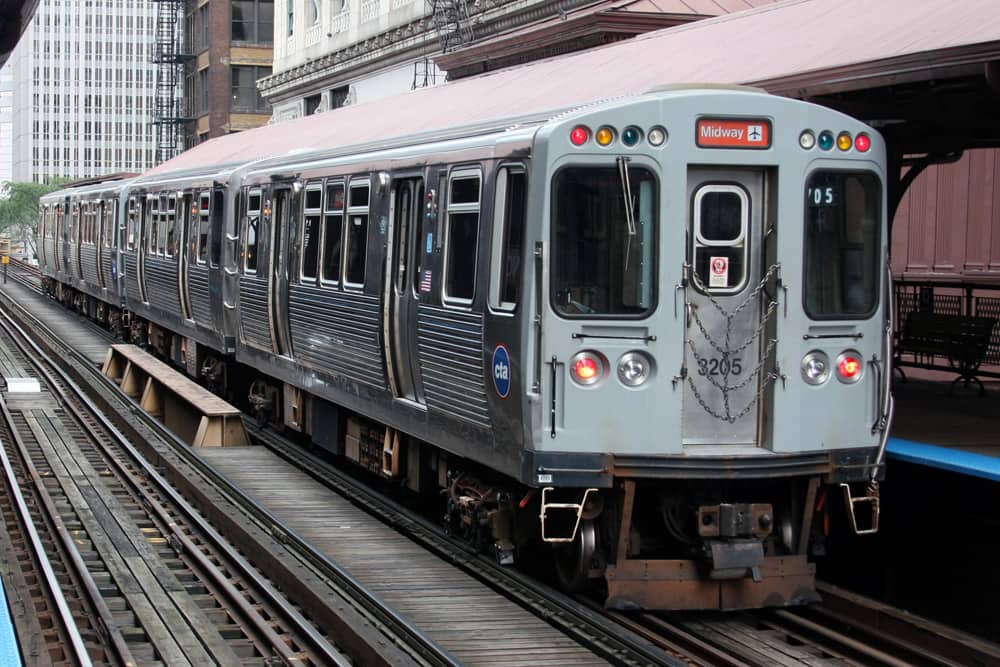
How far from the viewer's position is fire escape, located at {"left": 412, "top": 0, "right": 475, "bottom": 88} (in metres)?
32.0

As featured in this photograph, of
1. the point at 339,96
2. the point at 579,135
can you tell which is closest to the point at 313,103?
the point at 339,96

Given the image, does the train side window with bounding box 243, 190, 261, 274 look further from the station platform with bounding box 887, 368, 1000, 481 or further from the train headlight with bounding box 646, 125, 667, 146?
the train headlight with bounding box 646, 125, 667, 146

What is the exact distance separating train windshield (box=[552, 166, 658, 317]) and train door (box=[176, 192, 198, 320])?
38.6ft

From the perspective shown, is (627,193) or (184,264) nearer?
(627,193)

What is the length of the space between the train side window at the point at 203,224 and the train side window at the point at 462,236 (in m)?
9.00

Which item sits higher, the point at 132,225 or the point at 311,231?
the point at 132,225

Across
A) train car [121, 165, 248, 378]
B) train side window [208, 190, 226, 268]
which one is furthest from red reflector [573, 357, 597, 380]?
train side window [208, 190, 226, 268]

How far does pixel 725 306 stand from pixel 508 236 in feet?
4.44

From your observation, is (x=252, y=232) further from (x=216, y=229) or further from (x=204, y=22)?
(x=204, y=22)

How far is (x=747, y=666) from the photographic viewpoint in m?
7.63

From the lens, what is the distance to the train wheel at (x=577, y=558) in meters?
8.59

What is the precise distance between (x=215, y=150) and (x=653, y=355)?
73.2 feet

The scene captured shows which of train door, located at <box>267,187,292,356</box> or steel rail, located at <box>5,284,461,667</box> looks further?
train door, located at <box>267,187,292,356</box>

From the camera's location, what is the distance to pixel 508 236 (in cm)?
870
